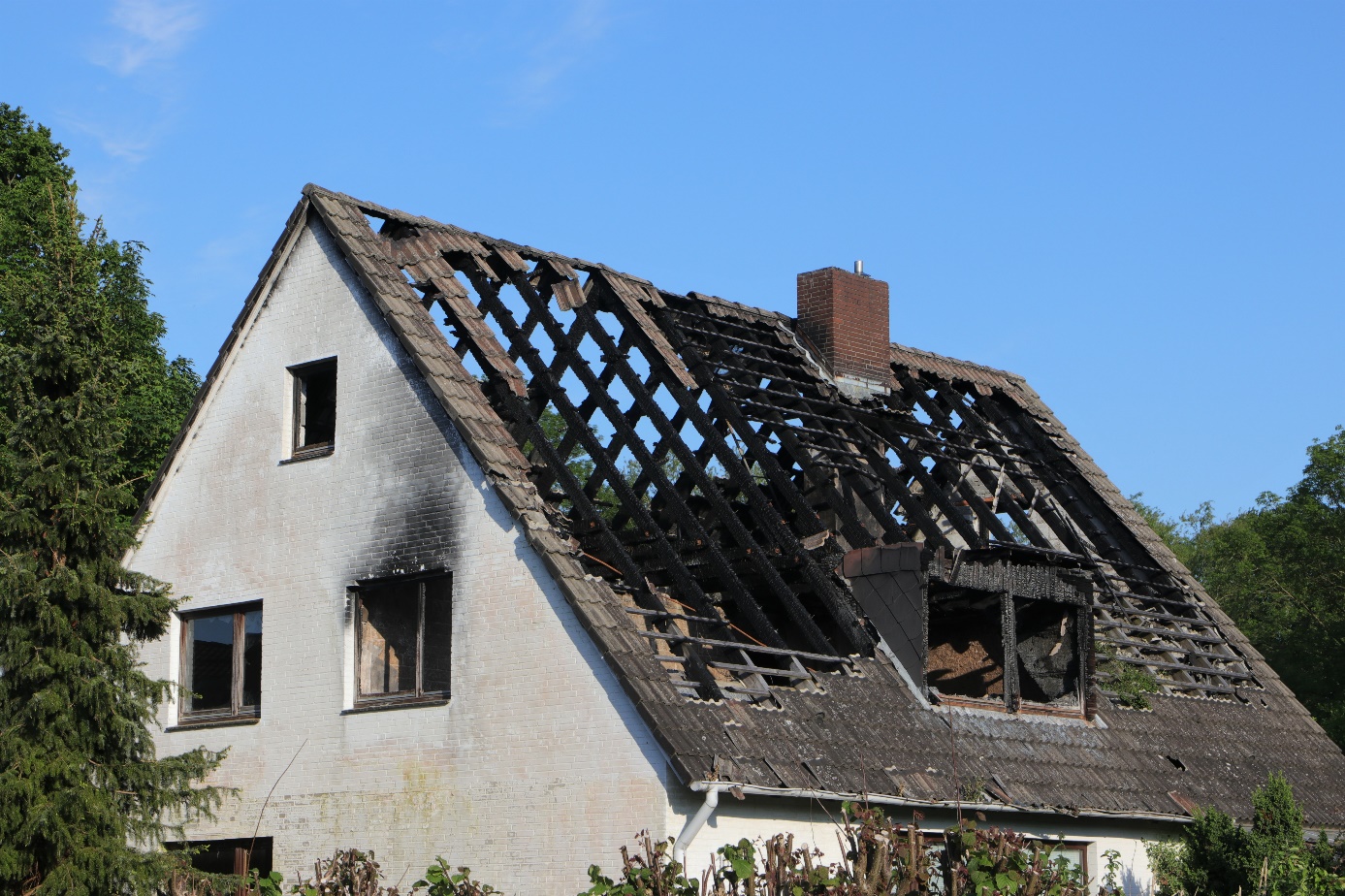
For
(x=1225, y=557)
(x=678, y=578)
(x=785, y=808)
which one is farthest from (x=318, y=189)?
(x=1225, y=557)

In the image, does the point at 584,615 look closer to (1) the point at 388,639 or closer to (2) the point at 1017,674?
(1) the point at 388,639

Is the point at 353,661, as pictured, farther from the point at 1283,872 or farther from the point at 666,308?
the point at 1283,872

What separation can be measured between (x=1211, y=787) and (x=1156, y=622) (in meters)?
3.75

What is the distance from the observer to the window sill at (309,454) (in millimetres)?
17359

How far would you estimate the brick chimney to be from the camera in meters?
22.2

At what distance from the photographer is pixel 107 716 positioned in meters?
13.5

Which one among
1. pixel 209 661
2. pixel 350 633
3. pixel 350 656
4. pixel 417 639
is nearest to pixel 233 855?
pixel 209 661

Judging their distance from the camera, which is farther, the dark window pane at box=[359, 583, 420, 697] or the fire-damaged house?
the dark window pane at box=[359, 583, 420, 697]

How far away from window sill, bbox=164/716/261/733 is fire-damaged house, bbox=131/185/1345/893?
0.05 metres

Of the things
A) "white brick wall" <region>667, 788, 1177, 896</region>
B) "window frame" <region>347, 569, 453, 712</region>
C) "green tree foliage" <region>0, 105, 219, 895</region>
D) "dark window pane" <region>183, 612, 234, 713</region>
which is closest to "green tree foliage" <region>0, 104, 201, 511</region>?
"dark window pane" <region>183, 612, 234, 713</region>

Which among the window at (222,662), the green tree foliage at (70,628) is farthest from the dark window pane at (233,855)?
the green tree foliage at (70,628)

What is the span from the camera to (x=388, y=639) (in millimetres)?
16562

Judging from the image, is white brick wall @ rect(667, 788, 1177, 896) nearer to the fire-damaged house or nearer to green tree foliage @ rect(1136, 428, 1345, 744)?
the fire-damaged house

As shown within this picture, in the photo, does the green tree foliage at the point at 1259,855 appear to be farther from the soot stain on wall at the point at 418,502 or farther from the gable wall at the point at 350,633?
the soot stain on wall at the point at 418,502
